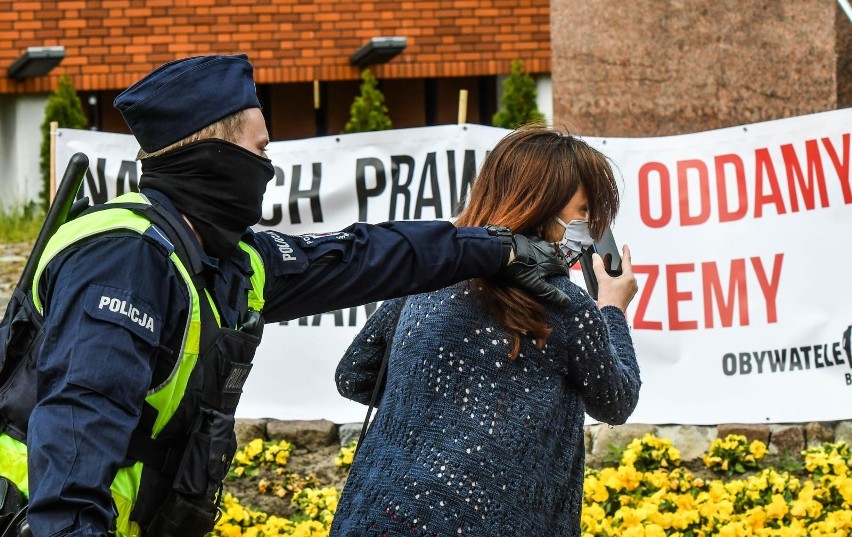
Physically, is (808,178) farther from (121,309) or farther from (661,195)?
(121,309)

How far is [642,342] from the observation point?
6.26 m

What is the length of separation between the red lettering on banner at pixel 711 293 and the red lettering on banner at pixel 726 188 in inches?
8.3

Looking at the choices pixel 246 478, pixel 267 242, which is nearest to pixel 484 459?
pixel 267 242

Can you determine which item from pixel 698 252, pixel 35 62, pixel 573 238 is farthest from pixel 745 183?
pixel 35 62

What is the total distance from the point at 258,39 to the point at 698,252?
33.5 ft

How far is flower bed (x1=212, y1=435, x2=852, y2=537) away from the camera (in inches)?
187

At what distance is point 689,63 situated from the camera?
665 cm

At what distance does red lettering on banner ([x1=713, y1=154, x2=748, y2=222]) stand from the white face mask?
342 centimetres

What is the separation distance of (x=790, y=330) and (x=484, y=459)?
364cm

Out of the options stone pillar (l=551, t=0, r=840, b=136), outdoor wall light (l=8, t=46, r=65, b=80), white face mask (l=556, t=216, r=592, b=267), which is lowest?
white face mask (l=556, t=216, r=592, b=267)

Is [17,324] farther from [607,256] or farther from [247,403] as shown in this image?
[247,403]

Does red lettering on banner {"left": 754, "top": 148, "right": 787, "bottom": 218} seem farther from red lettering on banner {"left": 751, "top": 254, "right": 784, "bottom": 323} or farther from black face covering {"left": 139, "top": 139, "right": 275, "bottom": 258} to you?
black face covering {"left": 139, "top": 139, "right": 275, "bottom": 258}

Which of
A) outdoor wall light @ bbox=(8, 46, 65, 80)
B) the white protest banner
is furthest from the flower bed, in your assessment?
outdoor wall light @ bbox=(8, 46, 65, 80)

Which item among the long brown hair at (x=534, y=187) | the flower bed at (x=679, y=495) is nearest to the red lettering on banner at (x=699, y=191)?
the flower bed at (x=679, y=495)
